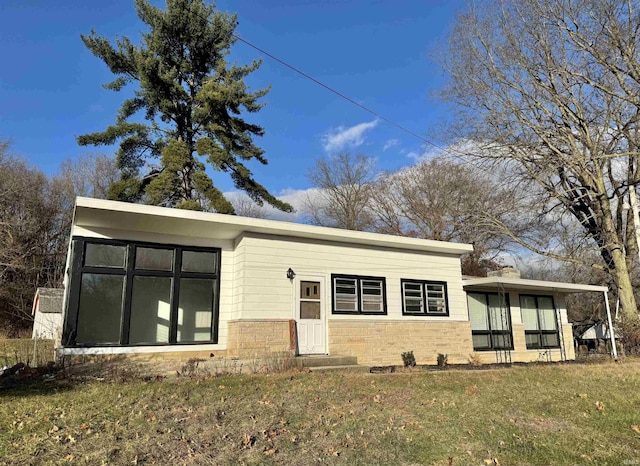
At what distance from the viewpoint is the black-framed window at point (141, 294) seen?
29.1 ft

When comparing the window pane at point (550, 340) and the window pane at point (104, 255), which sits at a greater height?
the window pane at point (104, 255)

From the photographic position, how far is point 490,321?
46.6 feet

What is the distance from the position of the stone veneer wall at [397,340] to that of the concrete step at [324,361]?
21.7 inches

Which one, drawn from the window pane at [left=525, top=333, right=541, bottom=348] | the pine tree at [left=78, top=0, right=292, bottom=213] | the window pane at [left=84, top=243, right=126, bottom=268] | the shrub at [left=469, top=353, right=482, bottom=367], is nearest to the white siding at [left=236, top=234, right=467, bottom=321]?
the shrub at [left=469, top=353, right=482, bottom=367]

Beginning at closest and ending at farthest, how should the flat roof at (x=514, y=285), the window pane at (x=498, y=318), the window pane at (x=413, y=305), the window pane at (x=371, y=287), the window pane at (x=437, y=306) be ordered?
the window pane at (x=371, y=287) → the window pane at (x=413, y=305) → the window pane at (x=437, y=306) → the flat roof at (x=514, y=285) → the window pane at (x=498, y=318)

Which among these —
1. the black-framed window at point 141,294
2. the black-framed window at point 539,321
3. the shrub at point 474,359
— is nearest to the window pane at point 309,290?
the black-framed window at point 141,294

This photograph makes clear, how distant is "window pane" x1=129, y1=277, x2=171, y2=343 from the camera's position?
948cm

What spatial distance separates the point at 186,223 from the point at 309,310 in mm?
3581

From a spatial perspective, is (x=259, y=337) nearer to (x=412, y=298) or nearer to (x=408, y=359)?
(x=408, y=359)

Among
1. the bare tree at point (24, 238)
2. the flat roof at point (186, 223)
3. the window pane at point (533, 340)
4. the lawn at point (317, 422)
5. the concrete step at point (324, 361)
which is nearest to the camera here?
the lawn at point (317, 422)

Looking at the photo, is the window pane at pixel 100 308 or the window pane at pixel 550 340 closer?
the window pane at pixel 100 308

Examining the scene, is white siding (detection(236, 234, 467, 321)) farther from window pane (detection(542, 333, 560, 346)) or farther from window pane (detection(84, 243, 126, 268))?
window pane (detection(542, 333, 560, 346))

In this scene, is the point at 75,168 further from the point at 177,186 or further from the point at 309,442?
the point at 309,442

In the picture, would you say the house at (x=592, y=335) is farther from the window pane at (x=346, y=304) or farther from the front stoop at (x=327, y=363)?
the front stoop at (x=327, y=363)
